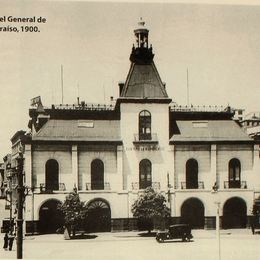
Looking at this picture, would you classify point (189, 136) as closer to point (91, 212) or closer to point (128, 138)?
point (128, 138)

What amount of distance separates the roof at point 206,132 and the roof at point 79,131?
1.08 m

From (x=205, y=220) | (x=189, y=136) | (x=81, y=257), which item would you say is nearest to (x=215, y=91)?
(x=189, y=136)

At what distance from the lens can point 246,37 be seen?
1143 cm

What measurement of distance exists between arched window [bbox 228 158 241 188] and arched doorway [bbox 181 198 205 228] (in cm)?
66

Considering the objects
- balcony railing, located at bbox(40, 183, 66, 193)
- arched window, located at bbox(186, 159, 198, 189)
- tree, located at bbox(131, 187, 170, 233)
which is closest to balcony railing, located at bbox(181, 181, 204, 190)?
arched window, located at bbox(186, 159, 198, 189)

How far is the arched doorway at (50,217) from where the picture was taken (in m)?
12.3

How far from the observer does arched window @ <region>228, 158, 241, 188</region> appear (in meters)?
13.0

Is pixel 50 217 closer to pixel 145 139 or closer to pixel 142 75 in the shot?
pixel 145 139

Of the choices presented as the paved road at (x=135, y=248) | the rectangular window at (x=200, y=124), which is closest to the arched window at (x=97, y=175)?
the paved road at (x=135, y=248)

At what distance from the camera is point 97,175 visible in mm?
12867

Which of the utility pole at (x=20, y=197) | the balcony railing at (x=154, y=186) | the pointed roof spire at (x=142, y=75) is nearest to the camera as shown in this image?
the utility pole at (x=20, y=197)

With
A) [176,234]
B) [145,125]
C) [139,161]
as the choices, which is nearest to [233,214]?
[176,234]

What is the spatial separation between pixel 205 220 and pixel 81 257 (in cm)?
280

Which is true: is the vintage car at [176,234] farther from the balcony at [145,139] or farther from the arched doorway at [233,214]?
the balcony at [145,139]
